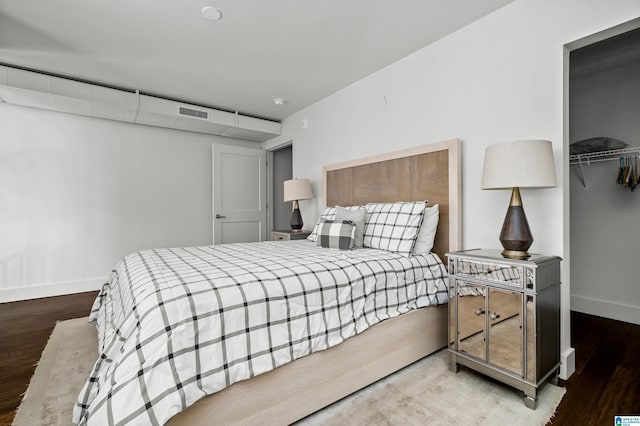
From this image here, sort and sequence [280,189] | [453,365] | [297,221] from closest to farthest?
[453,365], [297,221], [280,189]

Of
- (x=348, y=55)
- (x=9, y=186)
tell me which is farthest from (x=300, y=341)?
(x=9, y=186)

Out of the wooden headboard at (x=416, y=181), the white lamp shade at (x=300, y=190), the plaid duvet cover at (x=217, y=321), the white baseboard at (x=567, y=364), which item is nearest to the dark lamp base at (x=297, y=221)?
the white lamp shade at (x=300, y=190)

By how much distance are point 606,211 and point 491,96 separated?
1755mm

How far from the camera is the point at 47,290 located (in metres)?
3.70

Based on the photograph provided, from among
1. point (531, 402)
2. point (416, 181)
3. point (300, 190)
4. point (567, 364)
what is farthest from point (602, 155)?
point (300, 190)

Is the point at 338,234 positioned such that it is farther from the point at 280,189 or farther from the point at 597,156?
the point at 280,189

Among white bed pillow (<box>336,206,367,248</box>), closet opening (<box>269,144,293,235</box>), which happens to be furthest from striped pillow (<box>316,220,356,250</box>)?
closet opening (<box>269,144,293,235</box>)

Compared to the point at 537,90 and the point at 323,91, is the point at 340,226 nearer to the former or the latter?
the point at 537,90

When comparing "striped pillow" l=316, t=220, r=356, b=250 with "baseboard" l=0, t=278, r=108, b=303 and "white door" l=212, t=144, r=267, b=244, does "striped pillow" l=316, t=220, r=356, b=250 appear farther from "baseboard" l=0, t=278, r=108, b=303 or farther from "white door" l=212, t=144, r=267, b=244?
"baseboard" l=0, t=278, r=108, b=303

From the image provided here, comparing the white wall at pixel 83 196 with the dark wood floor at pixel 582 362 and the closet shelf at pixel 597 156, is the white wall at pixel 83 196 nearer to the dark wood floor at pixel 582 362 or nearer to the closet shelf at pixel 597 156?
the dark wood floor at pixel 582 362

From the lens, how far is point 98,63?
3066 millimetres

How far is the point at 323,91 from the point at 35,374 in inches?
146

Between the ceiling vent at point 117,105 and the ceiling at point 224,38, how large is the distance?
0.11 meters

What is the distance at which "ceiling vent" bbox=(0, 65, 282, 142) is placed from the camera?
3.20 metres
